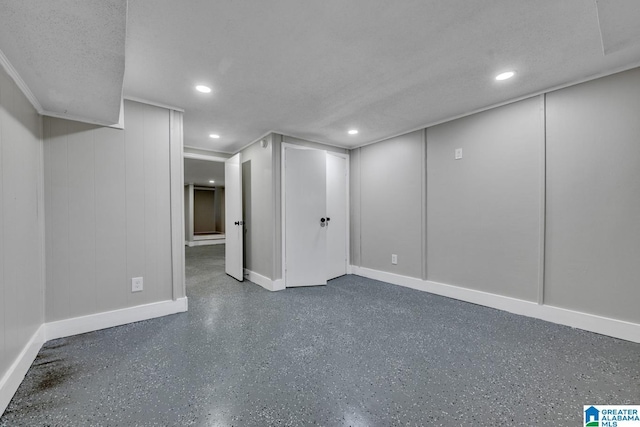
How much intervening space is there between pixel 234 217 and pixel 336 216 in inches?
66.7

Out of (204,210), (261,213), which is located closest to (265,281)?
(261,213)

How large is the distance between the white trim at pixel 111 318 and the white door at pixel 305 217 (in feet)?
4.81

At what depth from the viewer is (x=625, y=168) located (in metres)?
2.08

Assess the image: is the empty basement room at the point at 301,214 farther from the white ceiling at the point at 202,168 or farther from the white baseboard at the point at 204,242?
the white baseboard at the point at 204,242

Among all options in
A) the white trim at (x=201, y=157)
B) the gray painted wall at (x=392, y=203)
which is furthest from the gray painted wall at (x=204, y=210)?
the gray painted wall at (x=392, y=203)

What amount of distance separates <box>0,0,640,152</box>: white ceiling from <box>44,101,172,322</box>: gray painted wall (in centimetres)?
28

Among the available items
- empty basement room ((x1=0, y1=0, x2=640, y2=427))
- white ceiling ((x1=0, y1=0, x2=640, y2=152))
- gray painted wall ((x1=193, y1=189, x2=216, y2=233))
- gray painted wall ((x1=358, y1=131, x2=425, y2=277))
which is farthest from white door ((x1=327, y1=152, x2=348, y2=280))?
gray painted wall ((x1=193, y1=189, x2=216, y2=233))

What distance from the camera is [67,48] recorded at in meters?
1.31

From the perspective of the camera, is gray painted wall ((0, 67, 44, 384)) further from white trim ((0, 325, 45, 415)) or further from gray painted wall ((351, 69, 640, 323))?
gray painted wall ((351, 69, 640, 323))

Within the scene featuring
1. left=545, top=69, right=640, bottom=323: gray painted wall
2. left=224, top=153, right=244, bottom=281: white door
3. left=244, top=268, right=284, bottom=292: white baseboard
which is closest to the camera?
left=545, top=69, right=640, bottom=323: gray painted wall

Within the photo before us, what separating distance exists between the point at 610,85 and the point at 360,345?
3.01 m

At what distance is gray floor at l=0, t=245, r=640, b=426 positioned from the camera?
132cm

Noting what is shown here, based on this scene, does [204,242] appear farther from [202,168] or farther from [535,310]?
[535,310]

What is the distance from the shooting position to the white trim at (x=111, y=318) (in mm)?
2154
